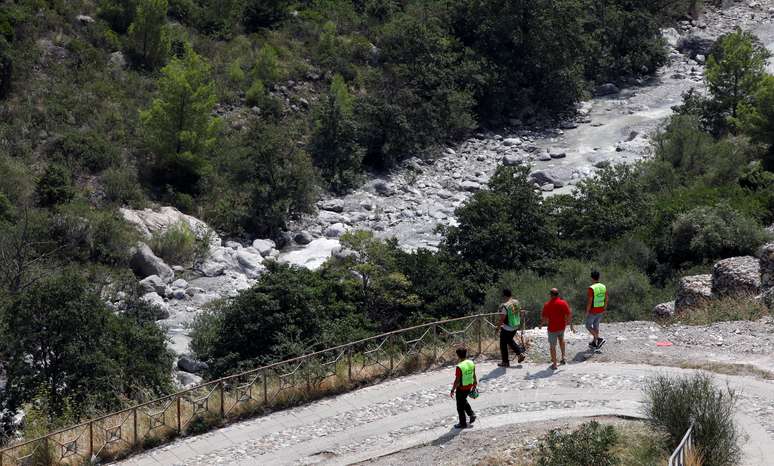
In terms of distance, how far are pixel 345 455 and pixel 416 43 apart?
1393 inches

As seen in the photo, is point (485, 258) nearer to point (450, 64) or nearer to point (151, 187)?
point (151, 187)

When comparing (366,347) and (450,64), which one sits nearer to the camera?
(366,347)

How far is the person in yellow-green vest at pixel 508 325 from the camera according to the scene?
18.0m

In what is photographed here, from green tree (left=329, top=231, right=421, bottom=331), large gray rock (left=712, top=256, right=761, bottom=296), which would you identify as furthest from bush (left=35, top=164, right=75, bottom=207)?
large gray rock (left=712, top=256, right=761, bottom=296)

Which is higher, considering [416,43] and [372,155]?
[416,43]

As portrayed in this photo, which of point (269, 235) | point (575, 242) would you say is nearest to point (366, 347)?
point (575, 242)

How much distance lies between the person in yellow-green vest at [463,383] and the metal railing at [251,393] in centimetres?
248

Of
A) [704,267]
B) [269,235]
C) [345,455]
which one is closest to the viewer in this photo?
[345,455]

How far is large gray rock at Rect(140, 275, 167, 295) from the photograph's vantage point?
33312 mm

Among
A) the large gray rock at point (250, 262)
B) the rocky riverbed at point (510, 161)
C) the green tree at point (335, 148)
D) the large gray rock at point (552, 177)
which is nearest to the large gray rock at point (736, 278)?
the rocky riverbed at point (510, 161)

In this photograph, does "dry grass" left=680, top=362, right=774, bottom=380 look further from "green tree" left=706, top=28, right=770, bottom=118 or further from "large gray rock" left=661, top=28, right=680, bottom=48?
"large gray rock" left=661, top=28, right=680, bottom=48

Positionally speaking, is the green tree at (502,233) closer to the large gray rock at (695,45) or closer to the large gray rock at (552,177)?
the large gray rock at (552,177)

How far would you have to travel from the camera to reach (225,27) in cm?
5072

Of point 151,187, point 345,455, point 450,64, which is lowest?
point 345,455
